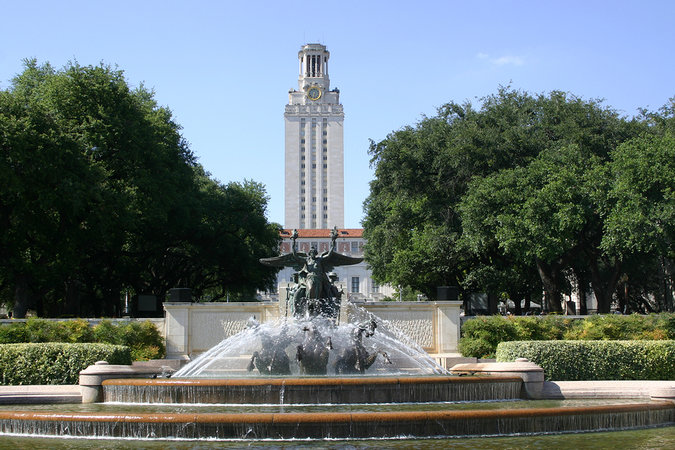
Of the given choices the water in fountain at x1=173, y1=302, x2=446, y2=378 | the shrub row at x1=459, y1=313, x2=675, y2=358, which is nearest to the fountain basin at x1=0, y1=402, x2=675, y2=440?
the water in fountain at x1=173, y1=302, x2=446, y2=378

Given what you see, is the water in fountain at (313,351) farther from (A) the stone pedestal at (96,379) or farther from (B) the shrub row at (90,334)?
(B) the shrub row at (90,334)

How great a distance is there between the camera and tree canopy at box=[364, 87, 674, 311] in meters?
34.2

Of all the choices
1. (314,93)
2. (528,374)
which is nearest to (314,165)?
(314,93)

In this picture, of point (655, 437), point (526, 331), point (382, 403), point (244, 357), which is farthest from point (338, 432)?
point (526, 331)

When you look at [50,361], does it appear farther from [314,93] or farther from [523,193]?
[314,93]

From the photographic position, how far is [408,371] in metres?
22.1

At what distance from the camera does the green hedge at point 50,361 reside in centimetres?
1966

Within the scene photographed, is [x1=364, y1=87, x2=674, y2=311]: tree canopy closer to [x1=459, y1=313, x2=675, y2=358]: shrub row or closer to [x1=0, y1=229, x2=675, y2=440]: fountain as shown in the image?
[x1=459, y1=313, x2=675, y2=358]: shrub row

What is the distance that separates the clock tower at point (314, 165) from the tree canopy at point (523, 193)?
102901 millimetres

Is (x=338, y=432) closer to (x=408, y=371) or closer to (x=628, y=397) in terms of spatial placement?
(x=628, y=397)

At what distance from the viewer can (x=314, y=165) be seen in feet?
495

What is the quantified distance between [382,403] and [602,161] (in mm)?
29343

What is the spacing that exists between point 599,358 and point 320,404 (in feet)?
32.8

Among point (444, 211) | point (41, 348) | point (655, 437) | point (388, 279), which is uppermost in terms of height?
point (444, 211)
